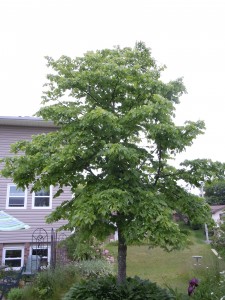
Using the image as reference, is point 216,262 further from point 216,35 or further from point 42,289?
point 216,35

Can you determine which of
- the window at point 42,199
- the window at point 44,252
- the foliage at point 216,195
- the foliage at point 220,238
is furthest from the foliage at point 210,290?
the foliage at point 216,195

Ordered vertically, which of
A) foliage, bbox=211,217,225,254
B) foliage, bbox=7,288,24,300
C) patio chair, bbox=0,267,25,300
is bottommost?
foliage, bbox=7,288,24,300

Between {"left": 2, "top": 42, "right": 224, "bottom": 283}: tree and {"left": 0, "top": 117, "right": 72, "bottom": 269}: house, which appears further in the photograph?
{"left": 0, "top": 117, "right": 72, "bottom": 269}: house

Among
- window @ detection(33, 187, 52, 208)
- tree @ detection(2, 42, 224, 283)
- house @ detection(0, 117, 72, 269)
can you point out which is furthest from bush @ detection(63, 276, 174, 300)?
window @ detection(33, 187, 52, 208)

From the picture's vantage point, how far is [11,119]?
45.3 ft

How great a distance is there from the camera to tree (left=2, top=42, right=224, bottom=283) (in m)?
5.18

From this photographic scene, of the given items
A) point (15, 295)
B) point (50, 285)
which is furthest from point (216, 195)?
point (15, 295)

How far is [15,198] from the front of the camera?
45.6 feet

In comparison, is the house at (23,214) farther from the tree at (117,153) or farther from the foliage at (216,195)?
the foliage at (216,195)

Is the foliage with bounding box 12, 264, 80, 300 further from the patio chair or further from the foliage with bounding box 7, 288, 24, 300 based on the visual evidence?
the patio chair

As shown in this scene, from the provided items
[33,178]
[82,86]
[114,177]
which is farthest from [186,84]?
[33,178]

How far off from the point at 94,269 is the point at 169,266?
497 cm

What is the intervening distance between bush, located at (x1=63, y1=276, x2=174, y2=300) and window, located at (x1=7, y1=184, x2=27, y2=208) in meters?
7.86

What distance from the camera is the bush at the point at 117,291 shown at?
6082mm
